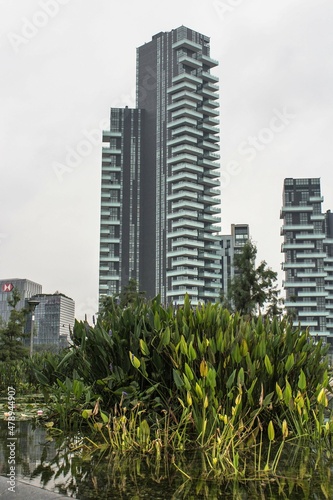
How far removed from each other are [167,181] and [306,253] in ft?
108

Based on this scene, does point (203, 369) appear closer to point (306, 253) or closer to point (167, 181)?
point (167, 181)

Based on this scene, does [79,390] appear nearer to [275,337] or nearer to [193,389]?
[193,389]

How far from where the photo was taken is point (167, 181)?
356 ft

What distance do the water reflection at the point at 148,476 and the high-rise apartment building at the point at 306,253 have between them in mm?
100387

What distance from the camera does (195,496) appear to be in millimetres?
2984

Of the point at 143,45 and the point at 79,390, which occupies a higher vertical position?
the point at 143,45

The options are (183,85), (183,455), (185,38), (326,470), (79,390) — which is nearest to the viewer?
(326,470)

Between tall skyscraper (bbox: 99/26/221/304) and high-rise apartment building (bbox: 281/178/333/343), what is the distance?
15959 millimetres

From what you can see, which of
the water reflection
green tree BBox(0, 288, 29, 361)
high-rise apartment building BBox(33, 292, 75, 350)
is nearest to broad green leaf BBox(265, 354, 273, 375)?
the water reflection

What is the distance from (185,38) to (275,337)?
415 feet

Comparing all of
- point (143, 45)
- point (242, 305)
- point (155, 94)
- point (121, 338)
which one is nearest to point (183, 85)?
point (155, 94)

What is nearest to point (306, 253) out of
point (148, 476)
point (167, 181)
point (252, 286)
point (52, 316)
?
point (167, 181)

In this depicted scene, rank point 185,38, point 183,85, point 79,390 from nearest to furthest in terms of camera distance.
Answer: point 79,390 < point 183,85 < point 185,38

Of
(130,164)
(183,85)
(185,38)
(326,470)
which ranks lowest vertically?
(326,470)
